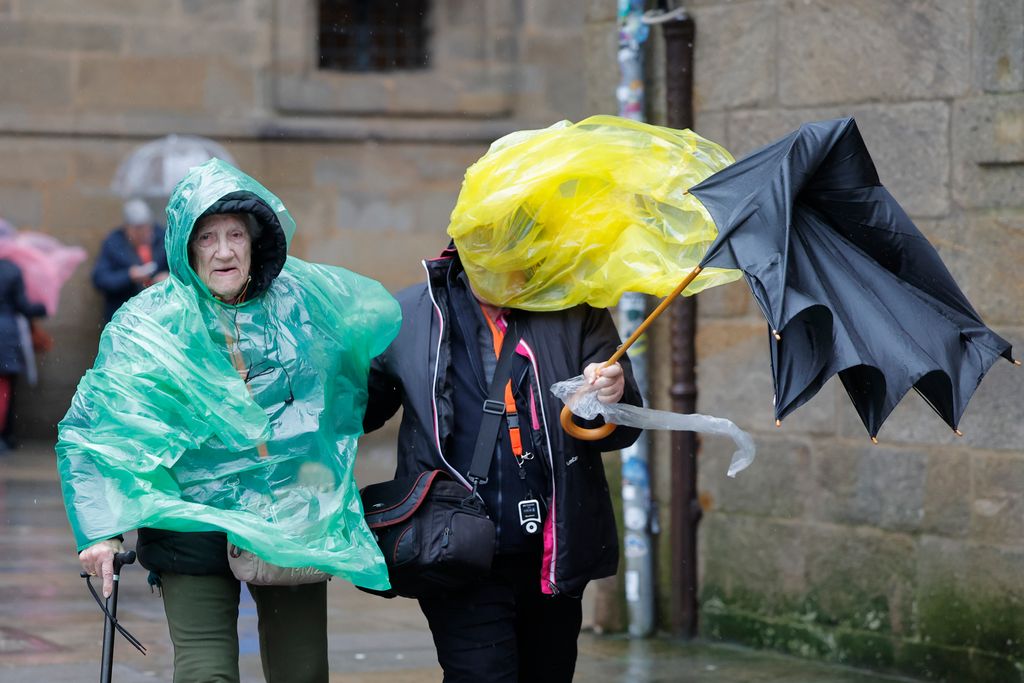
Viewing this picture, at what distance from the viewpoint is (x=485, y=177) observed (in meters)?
4.43

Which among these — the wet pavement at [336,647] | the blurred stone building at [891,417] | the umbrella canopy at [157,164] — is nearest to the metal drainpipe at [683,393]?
the blurred stone building at [891,417]

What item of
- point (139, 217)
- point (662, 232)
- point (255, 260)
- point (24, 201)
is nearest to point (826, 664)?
point (662, 232)

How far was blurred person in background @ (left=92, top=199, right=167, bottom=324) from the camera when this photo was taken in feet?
46.2

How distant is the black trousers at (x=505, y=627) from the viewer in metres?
4.33

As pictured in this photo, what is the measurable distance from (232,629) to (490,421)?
84cm

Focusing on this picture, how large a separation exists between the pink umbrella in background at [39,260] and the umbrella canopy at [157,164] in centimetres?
73

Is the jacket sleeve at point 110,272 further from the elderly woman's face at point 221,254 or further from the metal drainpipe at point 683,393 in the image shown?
the elderly woman's face at point 221,254

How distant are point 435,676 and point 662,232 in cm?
248

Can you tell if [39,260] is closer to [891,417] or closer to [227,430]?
[891,417]

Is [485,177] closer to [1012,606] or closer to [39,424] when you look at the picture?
[1012,606]

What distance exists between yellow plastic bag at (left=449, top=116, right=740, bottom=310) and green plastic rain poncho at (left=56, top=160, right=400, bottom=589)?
12.6 inches

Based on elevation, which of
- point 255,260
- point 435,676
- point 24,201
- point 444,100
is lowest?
point 435,676

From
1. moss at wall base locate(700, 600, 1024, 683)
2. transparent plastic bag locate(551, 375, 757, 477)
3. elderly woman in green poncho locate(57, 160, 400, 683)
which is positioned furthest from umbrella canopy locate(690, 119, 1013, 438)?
moss at wall base locate(700, 600, 1024, 683)

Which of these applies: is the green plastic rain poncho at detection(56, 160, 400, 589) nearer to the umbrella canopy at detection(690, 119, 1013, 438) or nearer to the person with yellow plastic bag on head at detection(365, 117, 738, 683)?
the person with yellow plastic bag on head at detection(365, 117, 738, 683)
